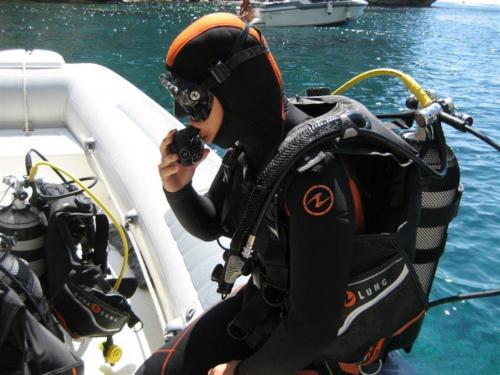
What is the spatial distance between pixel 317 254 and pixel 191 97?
0.56 meters

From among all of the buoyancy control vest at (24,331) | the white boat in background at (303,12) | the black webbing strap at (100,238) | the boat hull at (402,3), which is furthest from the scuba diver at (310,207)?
the boat hull at (402,3)

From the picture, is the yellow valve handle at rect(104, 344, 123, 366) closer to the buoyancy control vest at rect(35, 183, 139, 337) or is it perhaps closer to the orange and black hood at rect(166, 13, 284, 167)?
the buoyancy control vest at rect(35, 183, 139, 337)

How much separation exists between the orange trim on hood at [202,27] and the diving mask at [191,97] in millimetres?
62

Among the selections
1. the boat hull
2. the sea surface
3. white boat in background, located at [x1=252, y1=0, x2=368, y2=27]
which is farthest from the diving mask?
Result: the boat hull

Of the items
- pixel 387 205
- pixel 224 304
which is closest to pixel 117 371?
pixel 224 304

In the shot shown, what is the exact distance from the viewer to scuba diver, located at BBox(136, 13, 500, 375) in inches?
49.1

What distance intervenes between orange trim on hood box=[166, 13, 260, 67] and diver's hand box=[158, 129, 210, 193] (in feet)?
1.08

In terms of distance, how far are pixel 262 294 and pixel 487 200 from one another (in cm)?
529

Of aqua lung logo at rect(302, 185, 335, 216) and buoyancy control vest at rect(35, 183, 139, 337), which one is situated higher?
aqua lung logo at rect(302, 185, 335, 216)

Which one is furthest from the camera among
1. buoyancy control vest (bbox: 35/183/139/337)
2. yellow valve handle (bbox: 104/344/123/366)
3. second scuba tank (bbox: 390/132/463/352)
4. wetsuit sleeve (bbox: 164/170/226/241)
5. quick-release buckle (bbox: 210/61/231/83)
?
yellow valve handle (bbox: 104/344/123/366)

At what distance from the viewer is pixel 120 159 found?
3756mm

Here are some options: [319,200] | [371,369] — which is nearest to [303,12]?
[371,369]

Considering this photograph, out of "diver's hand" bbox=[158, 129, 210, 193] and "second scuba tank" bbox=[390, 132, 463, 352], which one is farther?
"diver's hand" bbox=[158, 129, 210, 193]

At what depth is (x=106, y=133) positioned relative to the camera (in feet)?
13.6
